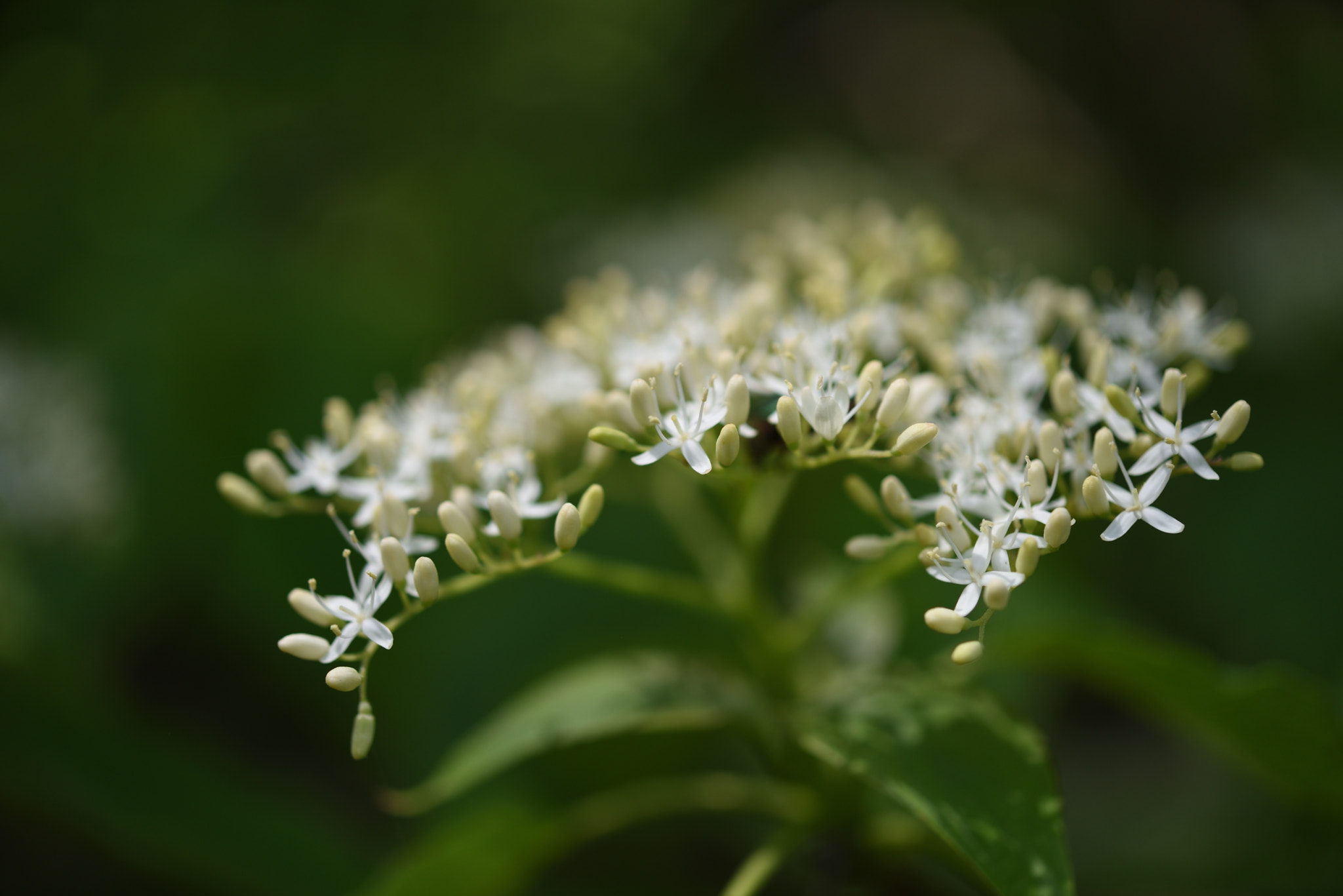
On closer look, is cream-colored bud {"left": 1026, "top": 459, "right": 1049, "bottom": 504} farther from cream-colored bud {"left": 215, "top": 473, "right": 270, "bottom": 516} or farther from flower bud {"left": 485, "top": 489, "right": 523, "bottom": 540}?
cream-colored bud {"left": 215, "top": 473, "right": 270, "bottom": 516}

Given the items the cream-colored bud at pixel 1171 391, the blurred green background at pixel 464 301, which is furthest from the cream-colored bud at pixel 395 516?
the cream-colored bud at pixel 1171 391

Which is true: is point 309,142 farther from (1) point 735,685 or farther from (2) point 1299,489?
(2) point 1299,489

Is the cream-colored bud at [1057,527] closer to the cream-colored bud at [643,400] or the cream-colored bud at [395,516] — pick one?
the cream-colored bud at [643,400]

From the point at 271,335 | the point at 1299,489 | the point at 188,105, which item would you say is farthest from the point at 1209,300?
the point at 188,105

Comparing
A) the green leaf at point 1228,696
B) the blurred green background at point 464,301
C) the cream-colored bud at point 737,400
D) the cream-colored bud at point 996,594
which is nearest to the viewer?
the cream-colored bud at point 996,594

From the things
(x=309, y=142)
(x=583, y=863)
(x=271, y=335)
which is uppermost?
(x=309, y=142)

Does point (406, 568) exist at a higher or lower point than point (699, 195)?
lower
